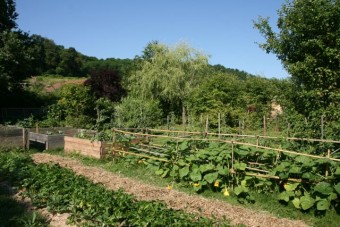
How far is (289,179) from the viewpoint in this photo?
5.77 metres

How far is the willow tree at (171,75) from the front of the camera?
23.6 metres

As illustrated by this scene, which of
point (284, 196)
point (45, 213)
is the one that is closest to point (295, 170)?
point (284, 196)

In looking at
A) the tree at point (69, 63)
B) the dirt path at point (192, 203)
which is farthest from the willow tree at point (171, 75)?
the tree at point (69, 63)

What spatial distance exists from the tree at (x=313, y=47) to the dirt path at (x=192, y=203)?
7.05 m

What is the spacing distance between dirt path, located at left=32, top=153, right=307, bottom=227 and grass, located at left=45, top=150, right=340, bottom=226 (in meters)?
0.22

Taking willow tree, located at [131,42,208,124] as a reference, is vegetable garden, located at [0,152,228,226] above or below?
below

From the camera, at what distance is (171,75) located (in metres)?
23.9

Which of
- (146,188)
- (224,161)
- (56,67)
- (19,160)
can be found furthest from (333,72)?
(56,67)

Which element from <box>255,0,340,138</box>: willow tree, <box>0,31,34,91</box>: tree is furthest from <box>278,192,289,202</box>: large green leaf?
<box>0,31,34,91</box>: tree

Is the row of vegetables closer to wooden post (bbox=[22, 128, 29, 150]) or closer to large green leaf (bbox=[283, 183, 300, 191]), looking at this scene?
large green leaf (bbox=[283, 183, 300, 191])

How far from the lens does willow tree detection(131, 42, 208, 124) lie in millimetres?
23641

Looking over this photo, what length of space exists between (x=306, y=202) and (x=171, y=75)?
62.5 ft

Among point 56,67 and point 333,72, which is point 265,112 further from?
point 56,67

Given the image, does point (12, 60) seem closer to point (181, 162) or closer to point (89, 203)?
point (181, 162)
